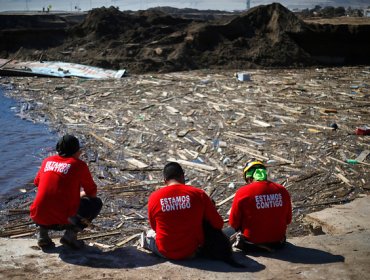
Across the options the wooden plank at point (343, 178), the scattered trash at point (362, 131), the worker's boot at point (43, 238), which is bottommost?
the wooden plank at point (343, 178)

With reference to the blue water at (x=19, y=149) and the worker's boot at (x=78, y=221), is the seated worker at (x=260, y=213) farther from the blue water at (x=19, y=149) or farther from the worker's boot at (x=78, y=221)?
the blue water at (x=19, y=149)

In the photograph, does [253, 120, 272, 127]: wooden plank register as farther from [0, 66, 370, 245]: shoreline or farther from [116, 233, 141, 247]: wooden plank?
[116, 233, 141, 247]: wooden plank

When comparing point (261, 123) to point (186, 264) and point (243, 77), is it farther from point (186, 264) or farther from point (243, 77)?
point (186, 264)

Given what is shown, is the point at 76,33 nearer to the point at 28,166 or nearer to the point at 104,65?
the point at 104,65

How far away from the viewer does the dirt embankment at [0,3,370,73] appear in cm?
2273

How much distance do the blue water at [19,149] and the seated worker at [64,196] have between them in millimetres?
3608

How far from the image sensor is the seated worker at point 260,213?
17.7ft

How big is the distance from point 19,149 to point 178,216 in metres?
7.64

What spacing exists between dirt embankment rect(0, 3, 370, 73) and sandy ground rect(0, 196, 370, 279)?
52.6ft

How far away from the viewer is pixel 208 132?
1170 cm

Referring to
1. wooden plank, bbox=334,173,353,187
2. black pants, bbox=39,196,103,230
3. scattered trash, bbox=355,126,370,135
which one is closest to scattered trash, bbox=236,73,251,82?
scattered trash, bbox=355,126,370,135

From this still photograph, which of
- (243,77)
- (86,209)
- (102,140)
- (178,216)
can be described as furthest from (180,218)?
(243,77)

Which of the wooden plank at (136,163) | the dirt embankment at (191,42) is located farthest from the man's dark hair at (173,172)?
the dirt embankment at (191,42)

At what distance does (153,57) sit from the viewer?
22.7 m
